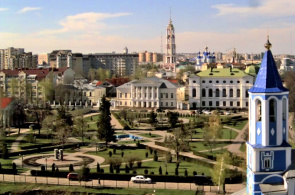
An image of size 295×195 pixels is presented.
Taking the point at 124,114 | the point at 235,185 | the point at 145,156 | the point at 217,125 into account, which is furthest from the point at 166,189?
the point at 124,114

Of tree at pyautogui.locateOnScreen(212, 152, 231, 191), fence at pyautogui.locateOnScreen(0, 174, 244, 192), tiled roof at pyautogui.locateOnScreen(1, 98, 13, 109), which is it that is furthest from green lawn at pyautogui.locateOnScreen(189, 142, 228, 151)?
tiled roof at pyautogui.locateOnScreen(1, 98, 13, 109)

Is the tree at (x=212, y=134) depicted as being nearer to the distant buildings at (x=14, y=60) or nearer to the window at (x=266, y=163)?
the window at (x=266, y=163)

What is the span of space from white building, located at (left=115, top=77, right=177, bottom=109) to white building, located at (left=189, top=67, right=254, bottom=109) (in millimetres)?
2532

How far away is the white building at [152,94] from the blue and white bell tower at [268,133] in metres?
44.3

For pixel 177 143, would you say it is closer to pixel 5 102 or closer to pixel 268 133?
pixel 268 133

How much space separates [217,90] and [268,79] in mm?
44574

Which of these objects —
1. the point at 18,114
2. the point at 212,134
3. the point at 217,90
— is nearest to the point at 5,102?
the point at 18,114

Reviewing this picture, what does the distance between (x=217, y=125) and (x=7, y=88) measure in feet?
126

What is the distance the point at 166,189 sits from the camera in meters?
24.8

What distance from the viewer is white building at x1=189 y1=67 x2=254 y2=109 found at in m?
59.7

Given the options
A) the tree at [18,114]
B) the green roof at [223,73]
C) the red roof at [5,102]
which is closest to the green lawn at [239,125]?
the green roof at [223,73]

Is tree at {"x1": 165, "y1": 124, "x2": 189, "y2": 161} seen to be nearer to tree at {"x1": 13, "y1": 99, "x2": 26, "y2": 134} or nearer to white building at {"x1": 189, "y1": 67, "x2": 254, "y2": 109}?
tree at {"x1": 13, "y1": 99, "x2": 26, "y2": 134}

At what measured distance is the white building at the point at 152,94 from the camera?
6041 cm

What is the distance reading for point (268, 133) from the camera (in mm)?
15398
